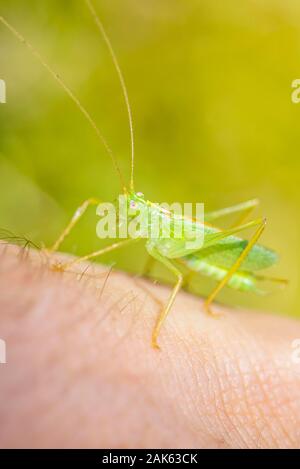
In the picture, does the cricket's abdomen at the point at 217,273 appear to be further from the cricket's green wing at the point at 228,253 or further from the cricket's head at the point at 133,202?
the cricket's head at the point at 133,202

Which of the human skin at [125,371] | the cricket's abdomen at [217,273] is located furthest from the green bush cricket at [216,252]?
the human skin at [125,371]

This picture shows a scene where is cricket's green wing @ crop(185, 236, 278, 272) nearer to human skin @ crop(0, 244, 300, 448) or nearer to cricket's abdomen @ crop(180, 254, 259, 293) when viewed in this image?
cricket's abdomen @ crop(180, 254, 259, 293)

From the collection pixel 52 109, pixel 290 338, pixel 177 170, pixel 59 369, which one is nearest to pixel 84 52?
pixel 52 109

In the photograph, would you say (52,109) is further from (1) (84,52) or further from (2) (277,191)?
(2) (277,191)

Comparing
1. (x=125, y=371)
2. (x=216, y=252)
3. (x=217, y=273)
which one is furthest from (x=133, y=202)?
(x=125, y=371)

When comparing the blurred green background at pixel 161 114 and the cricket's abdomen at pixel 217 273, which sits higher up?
the blurred green background at pixel 161 114

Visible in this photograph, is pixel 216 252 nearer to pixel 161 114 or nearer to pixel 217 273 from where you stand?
pixel 217 273
